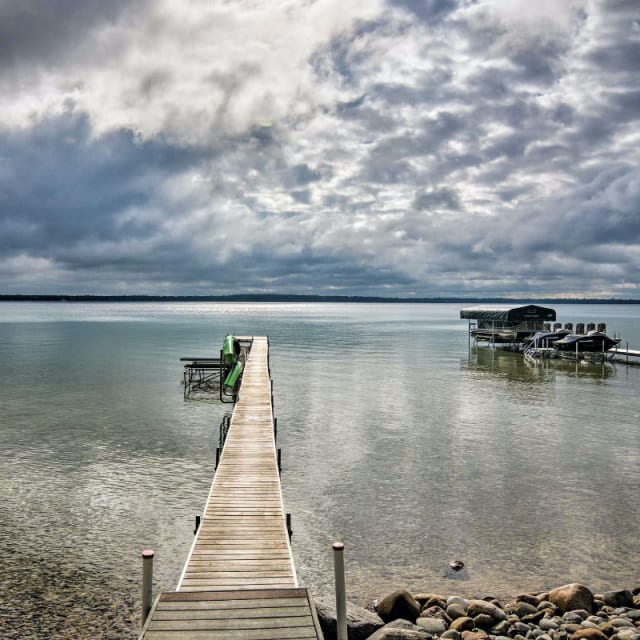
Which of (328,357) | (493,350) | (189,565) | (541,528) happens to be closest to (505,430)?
(541,528)

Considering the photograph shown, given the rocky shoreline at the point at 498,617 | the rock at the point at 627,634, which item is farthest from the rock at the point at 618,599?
the rock at the point at 627,634

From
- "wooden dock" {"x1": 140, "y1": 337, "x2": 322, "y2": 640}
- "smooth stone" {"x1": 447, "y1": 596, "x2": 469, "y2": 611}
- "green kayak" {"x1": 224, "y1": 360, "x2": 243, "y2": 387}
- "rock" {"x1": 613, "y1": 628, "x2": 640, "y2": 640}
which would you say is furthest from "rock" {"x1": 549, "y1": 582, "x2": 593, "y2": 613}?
"green kayak" {"x1": 224, "y1": 360, "x2": 243, "y2": 387}

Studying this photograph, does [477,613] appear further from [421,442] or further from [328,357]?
[328,357]

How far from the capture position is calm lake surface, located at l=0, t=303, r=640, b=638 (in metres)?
11.5

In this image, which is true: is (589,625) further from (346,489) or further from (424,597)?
(346,489)

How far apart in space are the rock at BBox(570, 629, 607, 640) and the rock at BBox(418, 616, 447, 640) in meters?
Answer: 2.07

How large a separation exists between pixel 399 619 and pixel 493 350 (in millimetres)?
62139

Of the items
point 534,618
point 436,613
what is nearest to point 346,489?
point 436,613

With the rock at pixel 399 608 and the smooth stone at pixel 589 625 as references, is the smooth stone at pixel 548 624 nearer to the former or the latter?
the smooth stone at pixel 589 625

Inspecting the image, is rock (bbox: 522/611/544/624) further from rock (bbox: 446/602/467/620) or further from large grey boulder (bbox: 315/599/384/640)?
large grey boulder (bbox: 315/599/384/640)

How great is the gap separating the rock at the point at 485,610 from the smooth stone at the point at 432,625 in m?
0.67

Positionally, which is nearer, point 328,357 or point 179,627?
point 179,627

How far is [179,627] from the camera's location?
702cm

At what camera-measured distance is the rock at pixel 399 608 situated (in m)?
9.60
